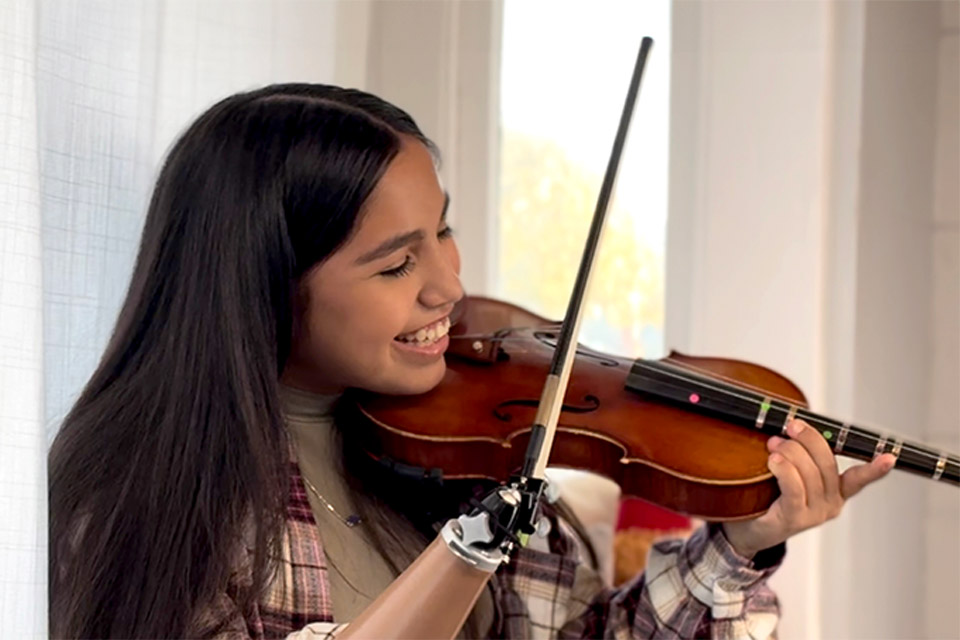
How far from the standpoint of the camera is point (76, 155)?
0.84m

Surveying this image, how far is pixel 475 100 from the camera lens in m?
1.30

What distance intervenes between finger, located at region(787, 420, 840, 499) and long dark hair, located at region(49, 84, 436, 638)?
0.36m

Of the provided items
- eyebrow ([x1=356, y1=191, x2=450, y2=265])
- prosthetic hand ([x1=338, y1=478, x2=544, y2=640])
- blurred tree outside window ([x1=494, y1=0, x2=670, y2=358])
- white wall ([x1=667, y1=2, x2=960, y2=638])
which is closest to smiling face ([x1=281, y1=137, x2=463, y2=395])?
eyebrow ([x1=356, y1=191, x2=450, y2=265])

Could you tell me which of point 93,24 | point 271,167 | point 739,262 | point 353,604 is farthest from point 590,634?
point 93,24

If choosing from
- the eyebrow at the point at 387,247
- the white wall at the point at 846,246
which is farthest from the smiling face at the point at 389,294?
the white wall at the point at 846,246

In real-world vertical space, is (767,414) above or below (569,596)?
above

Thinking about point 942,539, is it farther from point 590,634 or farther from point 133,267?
point 133,267

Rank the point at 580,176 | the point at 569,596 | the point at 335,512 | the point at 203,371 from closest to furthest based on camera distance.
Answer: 1. the point at 203,371
2. the point at 335,512
3. the point at 569,596
4. the point at 580,176

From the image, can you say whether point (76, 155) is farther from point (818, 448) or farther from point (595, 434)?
point (818, 448)

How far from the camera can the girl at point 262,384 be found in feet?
2.58

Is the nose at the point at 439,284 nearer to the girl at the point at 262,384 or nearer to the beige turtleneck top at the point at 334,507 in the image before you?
the girl at the point at 262,384

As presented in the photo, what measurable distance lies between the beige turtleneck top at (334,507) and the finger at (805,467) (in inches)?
12.6

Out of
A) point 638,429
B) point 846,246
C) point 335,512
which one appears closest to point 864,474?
point 638,429

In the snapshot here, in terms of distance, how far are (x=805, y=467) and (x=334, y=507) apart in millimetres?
368
